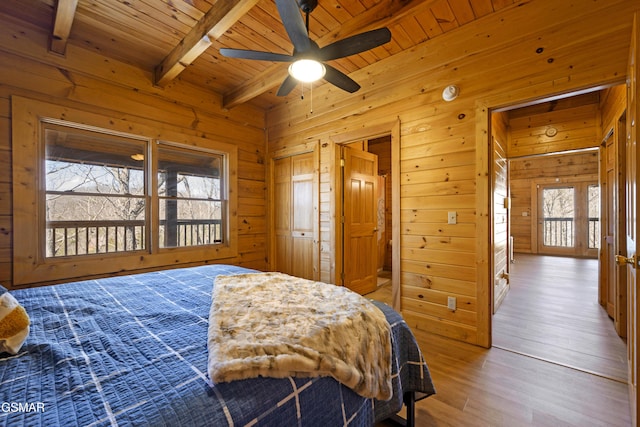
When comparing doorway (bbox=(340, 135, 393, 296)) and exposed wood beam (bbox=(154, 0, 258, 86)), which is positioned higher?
exposed wood beam (bbox=(154, 0, 258, 86))

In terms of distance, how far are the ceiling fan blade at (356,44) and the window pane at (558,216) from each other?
8529 mm

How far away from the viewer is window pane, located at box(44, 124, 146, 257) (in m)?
2.60

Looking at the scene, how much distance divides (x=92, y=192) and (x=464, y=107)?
12.5 ft

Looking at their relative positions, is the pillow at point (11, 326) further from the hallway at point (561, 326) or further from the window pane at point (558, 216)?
the window pane at point (558, 216)

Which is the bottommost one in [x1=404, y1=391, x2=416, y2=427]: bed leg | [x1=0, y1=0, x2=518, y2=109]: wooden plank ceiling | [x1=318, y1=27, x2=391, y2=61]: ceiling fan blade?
[x1=404, y1=391, x2=416, y2=427]: bed leg

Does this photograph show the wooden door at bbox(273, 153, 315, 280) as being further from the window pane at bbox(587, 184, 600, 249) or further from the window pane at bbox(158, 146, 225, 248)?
the window pane at bbox(587, 184, 600, 249)

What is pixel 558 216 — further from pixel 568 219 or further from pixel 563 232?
pixel 563 232

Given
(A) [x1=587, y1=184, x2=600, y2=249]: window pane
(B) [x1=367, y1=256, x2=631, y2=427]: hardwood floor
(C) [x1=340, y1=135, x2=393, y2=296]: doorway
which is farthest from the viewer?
(A) [x1=587, y1=184, x2=600, y2=249]: window pane

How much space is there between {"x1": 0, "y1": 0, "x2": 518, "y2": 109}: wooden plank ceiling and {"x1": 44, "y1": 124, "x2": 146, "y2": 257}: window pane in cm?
85

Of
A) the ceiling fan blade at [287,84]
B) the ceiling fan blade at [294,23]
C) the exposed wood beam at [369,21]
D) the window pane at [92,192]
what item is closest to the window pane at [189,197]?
the window pane at [92,192]

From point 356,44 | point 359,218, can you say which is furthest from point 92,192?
point 359,218

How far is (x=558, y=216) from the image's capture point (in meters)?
7.53

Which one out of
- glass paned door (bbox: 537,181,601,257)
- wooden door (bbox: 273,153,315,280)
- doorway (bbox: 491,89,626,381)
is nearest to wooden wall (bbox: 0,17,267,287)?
wooden door (bbox: 273,153,315,280)

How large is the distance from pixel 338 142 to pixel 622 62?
243 cm
